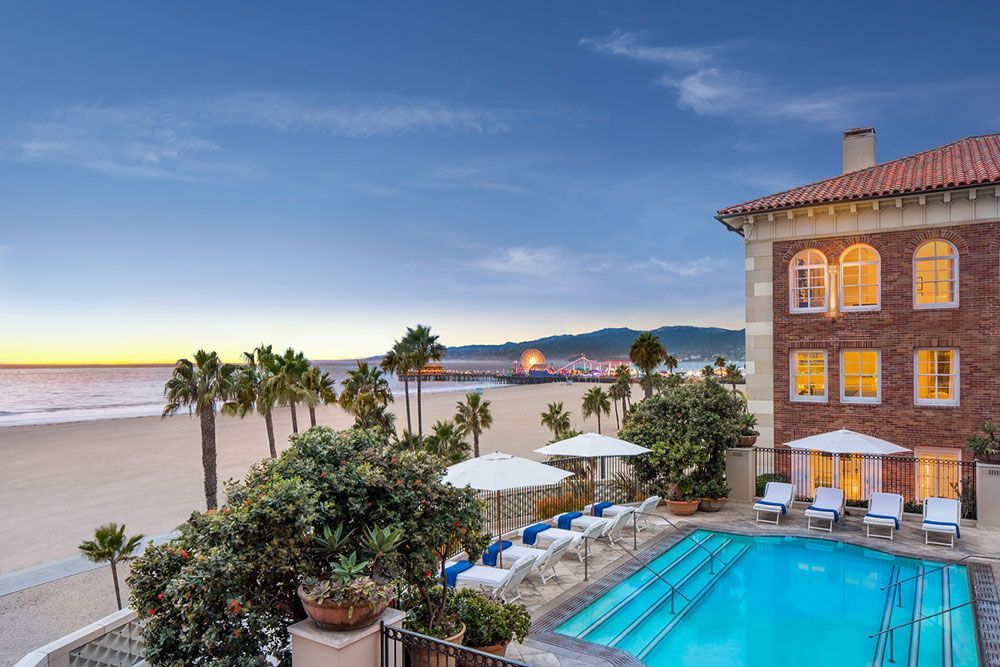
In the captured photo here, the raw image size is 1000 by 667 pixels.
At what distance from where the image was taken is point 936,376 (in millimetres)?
19656

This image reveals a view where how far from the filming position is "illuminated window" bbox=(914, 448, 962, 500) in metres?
18.8

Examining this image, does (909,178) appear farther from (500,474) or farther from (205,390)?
(205,390)

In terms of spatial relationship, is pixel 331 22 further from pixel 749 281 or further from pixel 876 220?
pixel 876 220

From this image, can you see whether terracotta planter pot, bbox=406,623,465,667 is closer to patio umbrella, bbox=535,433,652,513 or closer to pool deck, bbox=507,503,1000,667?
pool deck, bbox=507,503,1000,667

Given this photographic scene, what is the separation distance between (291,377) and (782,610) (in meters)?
28.2

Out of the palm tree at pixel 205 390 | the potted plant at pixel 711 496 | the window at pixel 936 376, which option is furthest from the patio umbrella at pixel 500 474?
the palm tree at pixel 205 390

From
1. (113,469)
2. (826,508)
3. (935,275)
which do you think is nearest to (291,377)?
(113,469)

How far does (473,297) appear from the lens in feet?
303

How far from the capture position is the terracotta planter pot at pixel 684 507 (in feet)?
58.6

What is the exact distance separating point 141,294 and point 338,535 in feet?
282

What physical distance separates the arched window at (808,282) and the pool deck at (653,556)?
6.78 metres

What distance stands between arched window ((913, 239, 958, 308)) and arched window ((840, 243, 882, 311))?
1054 mm

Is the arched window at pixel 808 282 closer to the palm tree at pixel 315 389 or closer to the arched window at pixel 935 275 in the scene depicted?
the arched window at pixel 935 275

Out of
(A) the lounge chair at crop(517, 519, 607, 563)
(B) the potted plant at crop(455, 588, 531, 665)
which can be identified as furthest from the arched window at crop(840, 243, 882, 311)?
(B) the potted plant at crop(455, 588, 531, 665)
